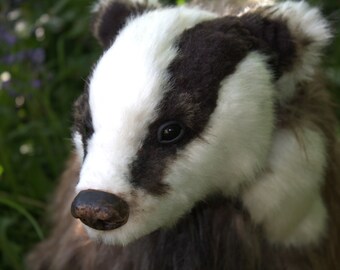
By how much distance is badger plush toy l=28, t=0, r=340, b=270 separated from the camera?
3.62 feet

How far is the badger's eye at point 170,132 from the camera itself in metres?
1.12

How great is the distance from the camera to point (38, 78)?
6.95 feet

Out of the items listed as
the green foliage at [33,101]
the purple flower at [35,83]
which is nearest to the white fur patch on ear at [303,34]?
the green foliage at [33,101]

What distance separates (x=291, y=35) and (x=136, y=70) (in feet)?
0.88

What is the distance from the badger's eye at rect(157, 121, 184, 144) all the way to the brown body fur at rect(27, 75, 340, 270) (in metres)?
0.19

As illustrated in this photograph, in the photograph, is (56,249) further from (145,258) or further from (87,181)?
(87,181)

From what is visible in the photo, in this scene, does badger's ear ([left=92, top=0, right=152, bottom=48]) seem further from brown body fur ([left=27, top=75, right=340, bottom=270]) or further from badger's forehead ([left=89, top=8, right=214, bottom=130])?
brown body fur ([left=27, top=75, right=340, bottom=270])

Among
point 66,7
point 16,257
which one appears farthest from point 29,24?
point 16,257

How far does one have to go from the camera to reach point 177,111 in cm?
113

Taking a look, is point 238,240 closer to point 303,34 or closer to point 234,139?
point 234,139

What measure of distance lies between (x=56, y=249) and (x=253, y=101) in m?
0.69

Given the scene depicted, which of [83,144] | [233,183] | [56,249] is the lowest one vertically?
[56,249]

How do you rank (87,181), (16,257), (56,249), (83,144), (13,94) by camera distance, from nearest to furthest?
(87,181) → (83,144) → (56,249) → (16,257) → (13,94)

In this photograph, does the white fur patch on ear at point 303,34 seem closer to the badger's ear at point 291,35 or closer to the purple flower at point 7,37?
the badger's ear at point 291,35
